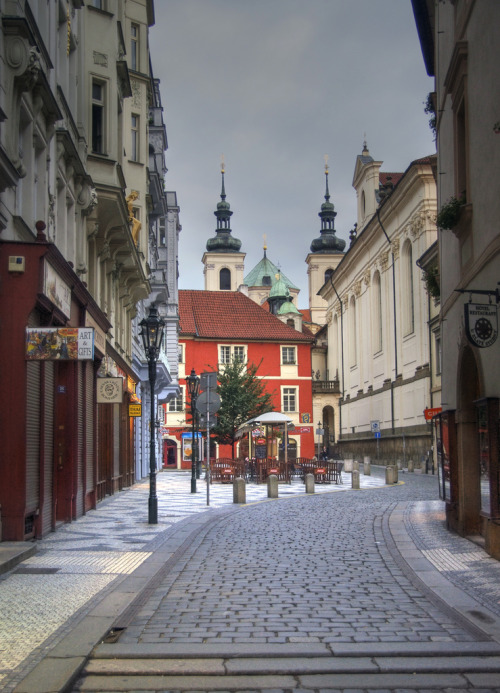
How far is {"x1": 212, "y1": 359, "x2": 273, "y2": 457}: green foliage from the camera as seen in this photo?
5069cm

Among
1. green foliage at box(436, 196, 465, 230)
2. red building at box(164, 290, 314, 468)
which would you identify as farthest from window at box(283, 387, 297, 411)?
green foliage at box(436, 196, 465, 230)

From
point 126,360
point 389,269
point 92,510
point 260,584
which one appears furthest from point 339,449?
point 260,584

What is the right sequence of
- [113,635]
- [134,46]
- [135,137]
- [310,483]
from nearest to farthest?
[113,635] → [310,483] → [135,137] → [134,46]

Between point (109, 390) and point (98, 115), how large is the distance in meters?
6.78

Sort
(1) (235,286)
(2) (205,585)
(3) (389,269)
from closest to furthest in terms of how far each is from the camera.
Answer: (2) (205,585) → (3) (389,269) → (1) (235,286)

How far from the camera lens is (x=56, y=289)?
45.1ft

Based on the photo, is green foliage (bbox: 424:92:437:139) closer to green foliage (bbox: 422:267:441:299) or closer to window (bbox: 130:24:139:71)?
green foliage (bbox: 422:267:441:299)

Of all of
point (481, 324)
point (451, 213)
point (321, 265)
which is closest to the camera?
point (481, 324)

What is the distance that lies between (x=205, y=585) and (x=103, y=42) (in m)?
15.6

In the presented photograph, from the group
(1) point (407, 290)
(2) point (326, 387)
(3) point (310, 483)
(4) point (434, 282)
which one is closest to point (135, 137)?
(3) point (310, 483)

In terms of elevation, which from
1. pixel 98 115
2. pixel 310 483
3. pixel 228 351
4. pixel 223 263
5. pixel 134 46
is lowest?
pixel 310 483

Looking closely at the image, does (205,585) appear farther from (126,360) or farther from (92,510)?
(126,360)

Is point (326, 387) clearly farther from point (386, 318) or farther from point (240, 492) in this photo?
point (240, 492)

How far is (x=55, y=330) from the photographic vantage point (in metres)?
12.2
